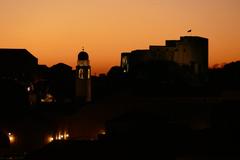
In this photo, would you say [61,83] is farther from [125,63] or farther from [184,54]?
[184,54]

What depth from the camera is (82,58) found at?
39.8 meters

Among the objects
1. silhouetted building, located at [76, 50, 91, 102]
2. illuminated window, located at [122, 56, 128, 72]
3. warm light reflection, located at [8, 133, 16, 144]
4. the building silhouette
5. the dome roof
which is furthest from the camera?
illuminated window, located at [122, 56, 128, 72]

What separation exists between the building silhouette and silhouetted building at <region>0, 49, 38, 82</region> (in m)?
9.36

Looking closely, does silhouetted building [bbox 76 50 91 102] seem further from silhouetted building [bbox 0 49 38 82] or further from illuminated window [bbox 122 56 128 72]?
illuminated window [bbox 122 56 128 72]

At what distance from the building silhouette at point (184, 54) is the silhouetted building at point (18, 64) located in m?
9.36

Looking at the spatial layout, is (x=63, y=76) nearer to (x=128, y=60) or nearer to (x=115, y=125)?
(x=128, y=60)

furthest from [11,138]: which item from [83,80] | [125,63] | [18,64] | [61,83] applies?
[125,63]

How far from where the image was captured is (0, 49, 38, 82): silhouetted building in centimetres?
4325

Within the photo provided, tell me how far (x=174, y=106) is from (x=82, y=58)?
361 inches

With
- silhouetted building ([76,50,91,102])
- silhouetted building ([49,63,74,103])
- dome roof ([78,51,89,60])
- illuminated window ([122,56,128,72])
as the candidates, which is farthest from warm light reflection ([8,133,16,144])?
illuminated window ([122,56,128,72])

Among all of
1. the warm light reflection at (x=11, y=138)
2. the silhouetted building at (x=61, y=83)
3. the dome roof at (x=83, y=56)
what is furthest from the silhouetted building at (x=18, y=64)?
the warm light reflection at (x=11, y=138)

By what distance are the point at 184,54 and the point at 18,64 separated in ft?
48.1

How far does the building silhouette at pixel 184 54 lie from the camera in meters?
50.1

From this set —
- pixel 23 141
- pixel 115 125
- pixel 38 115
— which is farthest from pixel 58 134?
pixel 115 125
